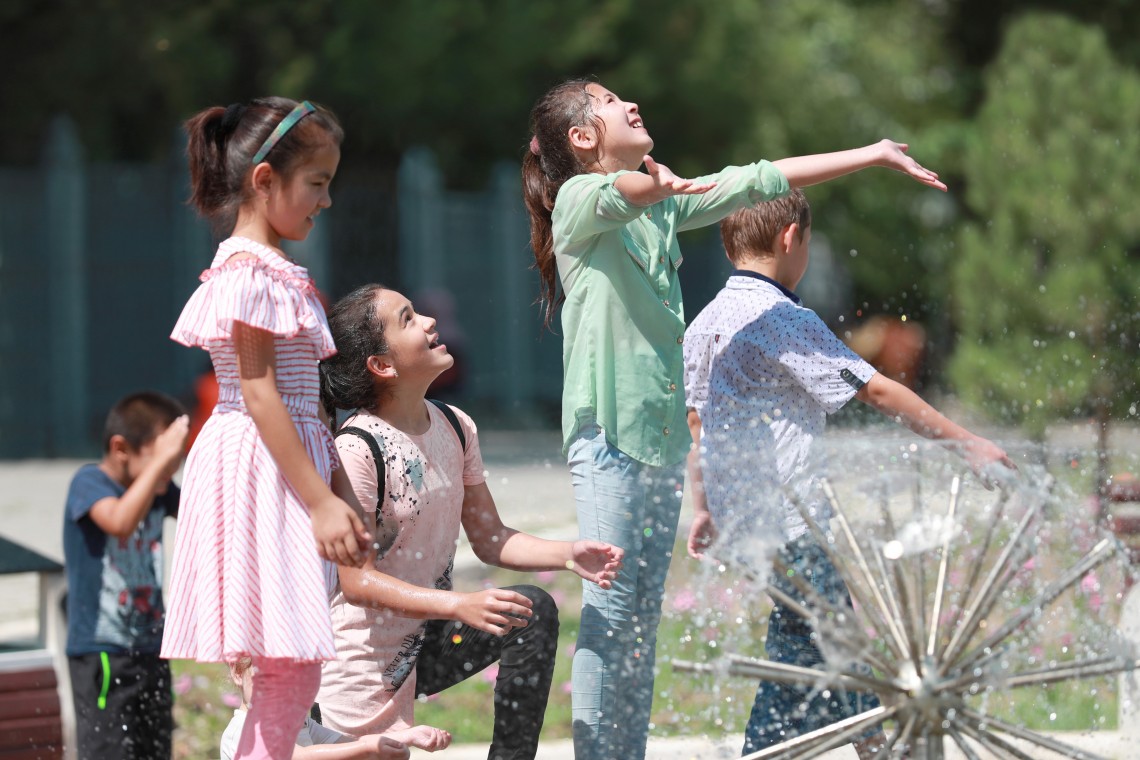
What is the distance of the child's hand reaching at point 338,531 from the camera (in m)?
2.91

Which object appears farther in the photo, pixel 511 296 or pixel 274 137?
pixel 511 296

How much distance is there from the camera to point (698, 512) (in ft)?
12.2

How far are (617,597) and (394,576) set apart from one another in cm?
47

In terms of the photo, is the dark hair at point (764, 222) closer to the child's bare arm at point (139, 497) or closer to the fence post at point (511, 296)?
the child's bare arm at point (139, 497)

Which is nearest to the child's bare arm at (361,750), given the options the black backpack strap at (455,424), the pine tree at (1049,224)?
the black backpack strap at (455,424)

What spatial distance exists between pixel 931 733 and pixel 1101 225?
29.5 ft

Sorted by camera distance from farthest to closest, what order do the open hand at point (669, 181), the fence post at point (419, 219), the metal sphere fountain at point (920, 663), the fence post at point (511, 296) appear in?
the fence post at point (511, 296)
the fence post at point (419, 219)
the open hand at point (669, 181)
the metal sphere fountain at point (920, 663)

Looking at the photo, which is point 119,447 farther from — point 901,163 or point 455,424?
point 901,163

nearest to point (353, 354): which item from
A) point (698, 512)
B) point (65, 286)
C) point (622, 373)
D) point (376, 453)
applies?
point (376, 453)

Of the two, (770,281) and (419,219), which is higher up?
(770,281)

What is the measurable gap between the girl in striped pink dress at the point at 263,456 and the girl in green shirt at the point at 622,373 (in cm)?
50

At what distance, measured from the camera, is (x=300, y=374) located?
10.2 feet

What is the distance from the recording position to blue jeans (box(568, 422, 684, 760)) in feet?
11.0

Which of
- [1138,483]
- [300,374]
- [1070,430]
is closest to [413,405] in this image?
[300,374]
